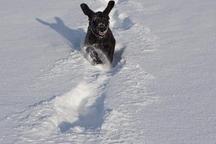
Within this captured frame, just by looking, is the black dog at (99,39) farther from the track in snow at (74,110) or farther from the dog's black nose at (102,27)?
the track in snow at (74,110)

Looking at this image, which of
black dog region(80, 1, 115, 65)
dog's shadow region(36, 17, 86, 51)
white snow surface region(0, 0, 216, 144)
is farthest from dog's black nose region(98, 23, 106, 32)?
dog's shadow region(36, 17, 86, 51)

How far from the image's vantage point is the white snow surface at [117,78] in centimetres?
420

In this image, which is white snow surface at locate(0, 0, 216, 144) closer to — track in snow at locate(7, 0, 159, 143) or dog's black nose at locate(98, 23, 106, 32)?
track in snow at locate(7, 0, 159, 143)

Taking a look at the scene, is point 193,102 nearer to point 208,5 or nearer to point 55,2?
point 208,5

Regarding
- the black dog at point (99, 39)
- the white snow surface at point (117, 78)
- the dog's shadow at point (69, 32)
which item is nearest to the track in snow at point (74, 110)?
the white snow surface at point (117, 78)

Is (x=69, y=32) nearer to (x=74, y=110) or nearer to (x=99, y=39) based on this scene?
(x=99, y=39)

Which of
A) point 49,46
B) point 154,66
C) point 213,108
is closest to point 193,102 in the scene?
point 213,108

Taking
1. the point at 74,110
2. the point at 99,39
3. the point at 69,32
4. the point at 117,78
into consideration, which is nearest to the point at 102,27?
the point at 99,39

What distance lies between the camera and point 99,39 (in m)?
5.89

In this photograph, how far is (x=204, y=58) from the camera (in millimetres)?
5438

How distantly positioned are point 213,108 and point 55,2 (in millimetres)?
4126

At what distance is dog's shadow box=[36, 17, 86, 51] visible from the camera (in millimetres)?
6375

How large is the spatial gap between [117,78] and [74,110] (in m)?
0.60

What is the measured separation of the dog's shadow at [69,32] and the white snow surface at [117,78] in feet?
0.04
